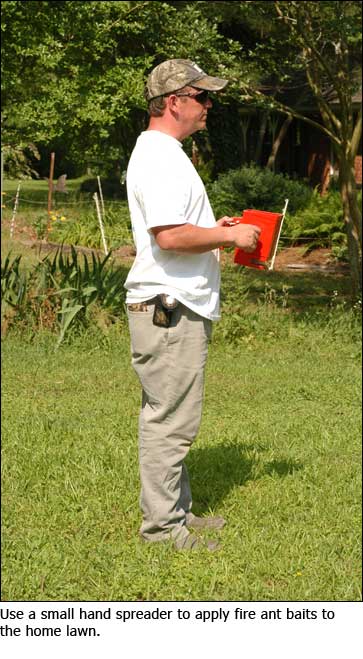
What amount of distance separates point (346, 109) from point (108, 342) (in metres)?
4.26

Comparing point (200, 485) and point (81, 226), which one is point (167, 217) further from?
point (81, 226)

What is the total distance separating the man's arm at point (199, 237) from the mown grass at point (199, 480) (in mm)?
1371

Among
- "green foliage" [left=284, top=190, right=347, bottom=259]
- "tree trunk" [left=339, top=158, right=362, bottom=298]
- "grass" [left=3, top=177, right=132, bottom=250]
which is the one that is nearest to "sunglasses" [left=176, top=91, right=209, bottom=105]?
"tree trunk" [left=339, top=158, right=362, bottom=298]

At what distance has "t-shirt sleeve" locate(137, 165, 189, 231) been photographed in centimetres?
429

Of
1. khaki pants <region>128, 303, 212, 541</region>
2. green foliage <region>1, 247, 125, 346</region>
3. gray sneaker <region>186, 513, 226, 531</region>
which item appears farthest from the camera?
green foliage <region>1, 247, 125, 346</region>

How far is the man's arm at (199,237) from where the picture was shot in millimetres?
4289

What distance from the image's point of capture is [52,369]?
29.7ft

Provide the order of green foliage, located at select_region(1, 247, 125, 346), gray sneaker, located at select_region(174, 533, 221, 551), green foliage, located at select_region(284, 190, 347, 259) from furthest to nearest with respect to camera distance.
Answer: green foliage, located at select_region(284, 190, 347, 259)
green foliage, located at select_region(1, 247, 125, 346)
gray sneaker, located at select_region(174, 533, 221, 551)

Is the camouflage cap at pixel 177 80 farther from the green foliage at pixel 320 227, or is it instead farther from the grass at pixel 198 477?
the green foliage at pixel 320 227

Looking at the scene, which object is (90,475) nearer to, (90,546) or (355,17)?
(90,546)

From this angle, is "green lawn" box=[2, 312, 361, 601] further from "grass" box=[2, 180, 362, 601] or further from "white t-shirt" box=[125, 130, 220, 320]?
"white t-shirt" box=[125, 130, 220, 320]

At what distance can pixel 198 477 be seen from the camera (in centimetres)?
575

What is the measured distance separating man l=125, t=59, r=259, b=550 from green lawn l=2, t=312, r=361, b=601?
16.9 inches
